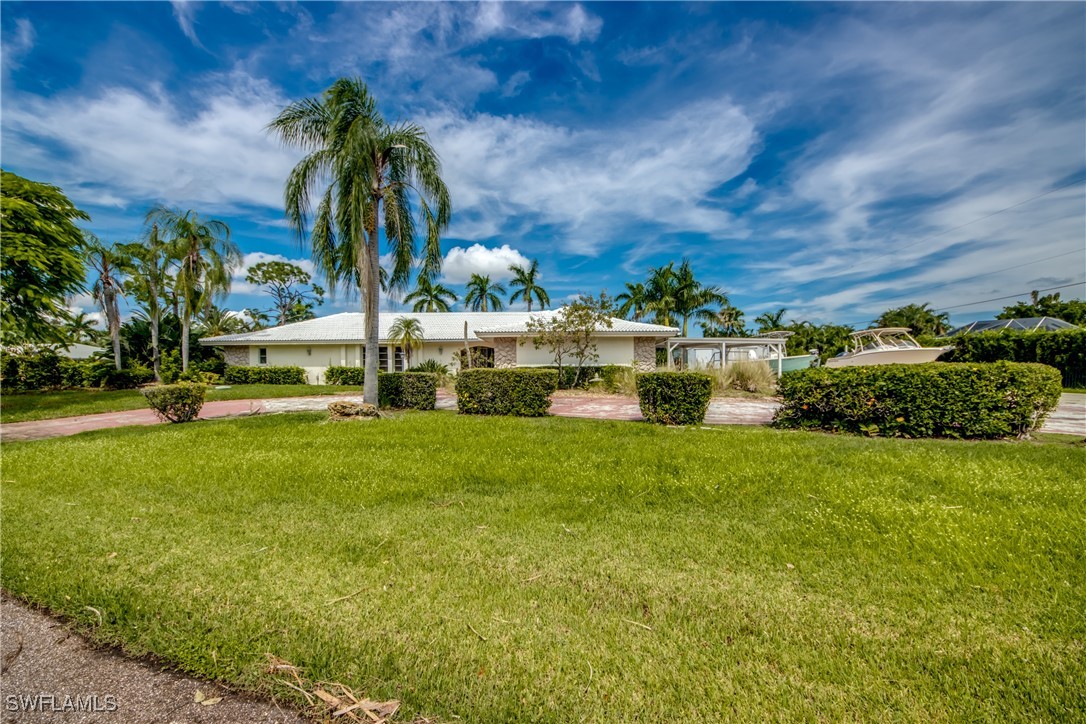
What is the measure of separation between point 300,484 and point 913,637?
216 inches

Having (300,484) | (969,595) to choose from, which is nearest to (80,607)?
(300,484)

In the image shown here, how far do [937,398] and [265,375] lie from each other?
28.9 meters

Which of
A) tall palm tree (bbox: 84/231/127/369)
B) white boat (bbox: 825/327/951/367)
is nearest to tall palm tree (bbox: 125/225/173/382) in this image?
tall palm tree (bbox: 84/231/127/369)

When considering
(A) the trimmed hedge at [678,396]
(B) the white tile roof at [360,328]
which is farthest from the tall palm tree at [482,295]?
(A) the trimmed hedge at [678,396]

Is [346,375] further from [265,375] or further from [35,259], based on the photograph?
[35,259]

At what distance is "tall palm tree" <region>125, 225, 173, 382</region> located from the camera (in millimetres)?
23781

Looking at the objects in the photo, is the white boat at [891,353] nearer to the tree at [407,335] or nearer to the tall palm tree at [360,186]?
the tall palm tree at [360,186]

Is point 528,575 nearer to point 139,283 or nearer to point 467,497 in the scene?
point 467,497

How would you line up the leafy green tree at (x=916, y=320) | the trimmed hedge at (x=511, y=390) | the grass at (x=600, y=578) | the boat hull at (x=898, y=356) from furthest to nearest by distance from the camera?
the leafy green tree at (x=916, y=320)
the boat hull at (x=898, y=356)
the trimmed hedge at (x=511, y=390)
the grass at (x=600, y=578)

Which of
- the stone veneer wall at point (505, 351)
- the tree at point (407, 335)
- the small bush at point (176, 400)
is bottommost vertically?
the small bush at point (176, 400)

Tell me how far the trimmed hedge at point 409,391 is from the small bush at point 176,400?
4178 millimetres

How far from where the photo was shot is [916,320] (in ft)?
173

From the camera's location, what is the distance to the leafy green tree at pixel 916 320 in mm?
52188

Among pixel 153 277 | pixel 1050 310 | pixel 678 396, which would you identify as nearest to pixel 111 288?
pixel 153 277
